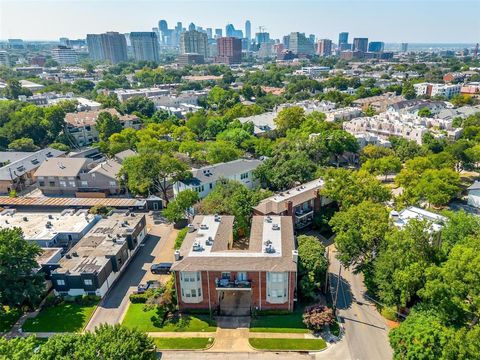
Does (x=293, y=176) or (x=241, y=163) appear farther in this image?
(x=241, y=163)

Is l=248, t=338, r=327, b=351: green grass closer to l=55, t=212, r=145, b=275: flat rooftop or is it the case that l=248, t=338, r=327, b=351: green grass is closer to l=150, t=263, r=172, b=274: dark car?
l=150, t=263, r=172, b=274: dark car

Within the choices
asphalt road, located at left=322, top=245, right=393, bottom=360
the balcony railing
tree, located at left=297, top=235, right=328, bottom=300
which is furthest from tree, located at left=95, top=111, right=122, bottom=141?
asphalt road, located at left=322, top=245, right=393, bottom=360

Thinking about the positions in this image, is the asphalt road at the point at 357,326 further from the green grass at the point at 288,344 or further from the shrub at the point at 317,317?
the shrub at the point at 317,317

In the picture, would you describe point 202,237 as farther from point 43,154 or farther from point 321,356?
point 43,154

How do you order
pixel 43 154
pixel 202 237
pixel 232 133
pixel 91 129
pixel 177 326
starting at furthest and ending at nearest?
1. pixel 91 129
2. pixel 232 133
3. pixel 43 154
4. pixel 202 237
5. pixel 177 326

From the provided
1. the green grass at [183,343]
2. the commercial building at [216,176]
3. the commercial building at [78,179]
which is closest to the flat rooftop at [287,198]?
the commercial building at [216,176]

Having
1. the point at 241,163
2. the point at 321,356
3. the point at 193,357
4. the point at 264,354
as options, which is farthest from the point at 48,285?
the point at 241,163

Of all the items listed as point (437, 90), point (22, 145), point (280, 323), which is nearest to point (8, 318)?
point (280, 323)

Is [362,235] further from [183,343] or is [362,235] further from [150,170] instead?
[150,170]
